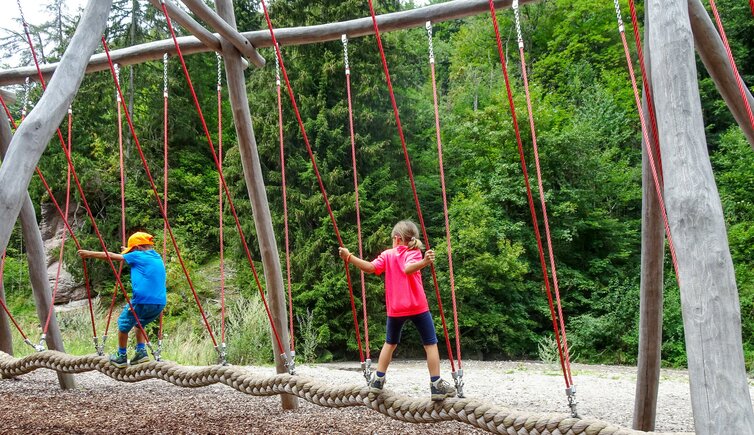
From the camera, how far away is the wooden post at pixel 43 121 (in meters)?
2.50

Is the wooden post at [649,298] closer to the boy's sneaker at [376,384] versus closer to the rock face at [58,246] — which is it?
the boy's sneaker at [376,384]

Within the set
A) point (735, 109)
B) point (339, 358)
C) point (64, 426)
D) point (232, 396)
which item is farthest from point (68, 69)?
point (339, 358)

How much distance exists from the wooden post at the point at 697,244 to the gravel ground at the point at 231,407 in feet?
9.03

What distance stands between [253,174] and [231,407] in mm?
2150

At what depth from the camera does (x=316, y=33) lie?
450 centimetres

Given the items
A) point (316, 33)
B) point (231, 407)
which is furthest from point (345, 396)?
point (316, 33)

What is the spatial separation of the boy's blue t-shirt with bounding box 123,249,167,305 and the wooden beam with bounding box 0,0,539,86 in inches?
55.8

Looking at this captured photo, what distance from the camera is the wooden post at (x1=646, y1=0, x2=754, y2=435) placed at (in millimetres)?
1979

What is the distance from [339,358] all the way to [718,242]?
34.6 ft

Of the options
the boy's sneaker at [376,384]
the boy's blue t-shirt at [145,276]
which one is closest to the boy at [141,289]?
the boy's blue t-shirt at [145,276]

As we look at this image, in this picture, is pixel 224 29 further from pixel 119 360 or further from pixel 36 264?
pixel 36 264

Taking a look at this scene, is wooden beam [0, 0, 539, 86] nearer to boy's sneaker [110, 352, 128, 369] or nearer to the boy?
the boy

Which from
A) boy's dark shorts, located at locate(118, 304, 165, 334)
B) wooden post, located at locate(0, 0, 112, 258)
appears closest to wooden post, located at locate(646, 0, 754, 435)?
wooden post, located at locate(0, 0, 112, 258)

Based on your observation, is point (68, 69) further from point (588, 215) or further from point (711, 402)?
point (588, 215)
